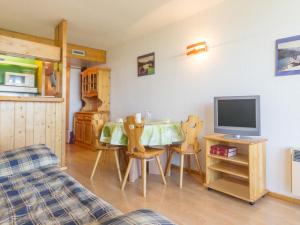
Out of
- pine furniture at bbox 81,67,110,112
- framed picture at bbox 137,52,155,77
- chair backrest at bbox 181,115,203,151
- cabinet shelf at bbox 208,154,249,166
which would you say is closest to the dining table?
chair backrest at bbox 181,115,203,151

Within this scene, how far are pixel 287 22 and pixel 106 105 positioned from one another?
12.9 ft

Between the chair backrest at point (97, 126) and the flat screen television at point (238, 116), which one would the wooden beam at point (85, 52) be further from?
the flat screen television at point (238, 116)

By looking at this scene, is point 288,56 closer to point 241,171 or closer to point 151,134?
point 241,171

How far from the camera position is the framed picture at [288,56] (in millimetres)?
2199

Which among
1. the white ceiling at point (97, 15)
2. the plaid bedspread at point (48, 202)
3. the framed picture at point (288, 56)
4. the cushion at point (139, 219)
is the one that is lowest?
the plaid bedspread at point (48, 202)

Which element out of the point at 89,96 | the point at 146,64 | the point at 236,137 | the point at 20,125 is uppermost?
the point at 146,64

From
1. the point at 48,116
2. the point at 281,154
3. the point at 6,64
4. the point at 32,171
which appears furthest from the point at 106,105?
the point at 281,154

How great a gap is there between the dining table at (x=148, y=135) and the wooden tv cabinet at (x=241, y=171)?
0.47 m

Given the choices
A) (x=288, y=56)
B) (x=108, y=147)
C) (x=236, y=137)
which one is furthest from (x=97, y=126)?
(x=288, y=56)

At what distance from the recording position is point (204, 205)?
2.18 metres

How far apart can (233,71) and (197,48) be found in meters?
0.66

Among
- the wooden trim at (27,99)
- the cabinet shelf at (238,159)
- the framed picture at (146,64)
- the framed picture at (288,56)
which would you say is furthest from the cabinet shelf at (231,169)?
the wooden trim at (27,99)

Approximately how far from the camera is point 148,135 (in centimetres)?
266

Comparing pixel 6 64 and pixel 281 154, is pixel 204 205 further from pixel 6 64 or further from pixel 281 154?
pixel 6 64
